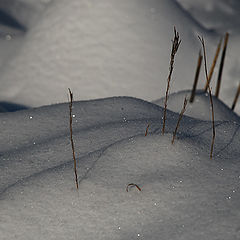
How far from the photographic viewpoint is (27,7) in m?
3.67

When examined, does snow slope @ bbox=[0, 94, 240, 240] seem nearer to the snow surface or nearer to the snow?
the snow

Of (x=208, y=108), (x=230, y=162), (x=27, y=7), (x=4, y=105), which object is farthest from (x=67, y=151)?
(x=27, y=7)

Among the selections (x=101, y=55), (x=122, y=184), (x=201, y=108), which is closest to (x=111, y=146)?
(x=122, y=184)

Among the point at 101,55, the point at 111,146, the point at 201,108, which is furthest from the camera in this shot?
the point at 101,55

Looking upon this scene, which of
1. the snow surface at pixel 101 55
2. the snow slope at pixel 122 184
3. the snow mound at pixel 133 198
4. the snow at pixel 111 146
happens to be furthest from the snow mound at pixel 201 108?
the snow mound at pixel 133 198

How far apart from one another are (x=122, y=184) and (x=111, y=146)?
18 centimetres

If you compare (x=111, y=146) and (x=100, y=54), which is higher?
(x=111, y=146)

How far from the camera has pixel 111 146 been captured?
113 cm

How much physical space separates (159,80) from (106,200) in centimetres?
168

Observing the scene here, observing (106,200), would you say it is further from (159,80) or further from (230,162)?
(159,80)

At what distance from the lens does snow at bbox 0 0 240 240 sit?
0.87 meters

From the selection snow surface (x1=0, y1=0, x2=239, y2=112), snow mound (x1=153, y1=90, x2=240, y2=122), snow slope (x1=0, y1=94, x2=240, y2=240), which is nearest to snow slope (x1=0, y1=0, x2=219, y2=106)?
snow surface (x1=0, y1=0, x2=239, y2=112)

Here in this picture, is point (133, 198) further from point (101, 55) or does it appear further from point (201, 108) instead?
point (101, 55)

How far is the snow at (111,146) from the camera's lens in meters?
0.87
